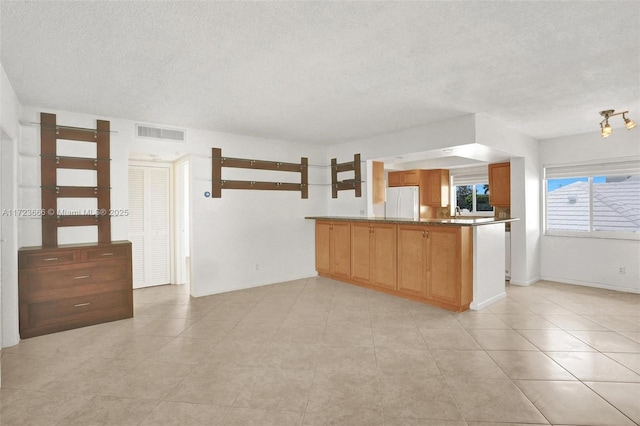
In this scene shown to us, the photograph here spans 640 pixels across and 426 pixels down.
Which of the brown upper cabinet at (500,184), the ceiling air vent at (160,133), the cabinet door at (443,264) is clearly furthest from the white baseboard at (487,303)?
the ceiling air vent at (160,133)

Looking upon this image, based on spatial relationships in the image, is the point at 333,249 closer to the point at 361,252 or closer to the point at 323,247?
the point at 323,247

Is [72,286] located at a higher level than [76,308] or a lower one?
higher

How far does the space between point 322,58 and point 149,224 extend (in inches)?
165

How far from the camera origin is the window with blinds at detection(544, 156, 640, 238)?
491 centimetres

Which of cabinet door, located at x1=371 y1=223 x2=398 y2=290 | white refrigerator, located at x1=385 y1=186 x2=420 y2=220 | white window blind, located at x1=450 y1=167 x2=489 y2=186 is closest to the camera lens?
cabinet door, located at x1=371 y1=223 x2=398 y2=290

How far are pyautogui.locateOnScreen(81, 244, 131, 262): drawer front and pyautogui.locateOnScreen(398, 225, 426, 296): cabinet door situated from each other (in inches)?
138

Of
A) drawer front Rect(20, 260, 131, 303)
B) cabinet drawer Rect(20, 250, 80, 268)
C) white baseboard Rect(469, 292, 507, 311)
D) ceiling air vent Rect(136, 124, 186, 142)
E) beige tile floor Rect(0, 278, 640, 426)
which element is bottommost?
beige tile floor Rect(0, 278, 640, 426)

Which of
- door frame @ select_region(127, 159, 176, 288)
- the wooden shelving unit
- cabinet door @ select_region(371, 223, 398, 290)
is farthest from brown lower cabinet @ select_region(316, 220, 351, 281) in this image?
the wooden shelving unit

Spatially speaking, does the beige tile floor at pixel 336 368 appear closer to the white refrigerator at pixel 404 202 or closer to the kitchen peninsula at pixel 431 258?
the kitchen peninsula at pixel 431 258

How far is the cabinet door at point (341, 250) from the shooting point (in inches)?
214

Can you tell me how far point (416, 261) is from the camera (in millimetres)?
4359

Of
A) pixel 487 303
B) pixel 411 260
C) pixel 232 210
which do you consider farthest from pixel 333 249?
pixel 487 303

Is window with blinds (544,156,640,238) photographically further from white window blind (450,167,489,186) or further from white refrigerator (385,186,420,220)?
white refrigerator (385,186,420,220)

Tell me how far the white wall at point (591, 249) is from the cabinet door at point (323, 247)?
149 inches
